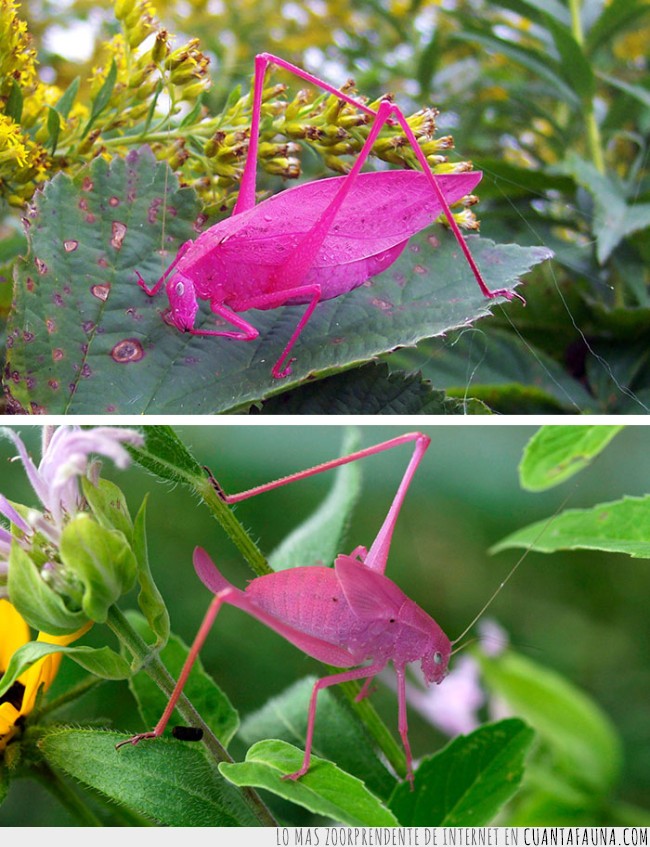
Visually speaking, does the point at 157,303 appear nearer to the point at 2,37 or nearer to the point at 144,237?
the point at 144,237

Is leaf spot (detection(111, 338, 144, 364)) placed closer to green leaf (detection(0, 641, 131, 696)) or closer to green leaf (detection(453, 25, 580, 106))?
green leaf (detection(0, 641, 131, 696))

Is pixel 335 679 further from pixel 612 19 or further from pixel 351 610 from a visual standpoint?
pixel 612 19

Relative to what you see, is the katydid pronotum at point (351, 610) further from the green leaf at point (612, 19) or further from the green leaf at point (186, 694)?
the green leaf at point (612, 19)

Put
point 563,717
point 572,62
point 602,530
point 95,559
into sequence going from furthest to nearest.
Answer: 1. point 572,62
2. point 563,717
3. point 602,530
4. point 95,559

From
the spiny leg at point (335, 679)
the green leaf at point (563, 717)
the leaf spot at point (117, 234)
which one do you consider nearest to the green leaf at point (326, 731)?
the spiny leg at point (335, 679)

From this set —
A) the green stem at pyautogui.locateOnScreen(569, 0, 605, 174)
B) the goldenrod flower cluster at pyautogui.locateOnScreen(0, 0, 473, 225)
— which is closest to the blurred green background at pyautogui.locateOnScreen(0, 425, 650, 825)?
the goldenrod flower cluster at pyautogui.locateOnScreen(0, 0, 473, 225)

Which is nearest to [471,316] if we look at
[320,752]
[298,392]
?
[298,392]

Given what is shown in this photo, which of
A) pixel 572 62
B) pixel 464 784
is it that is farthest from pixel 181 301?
pixel 572 62
